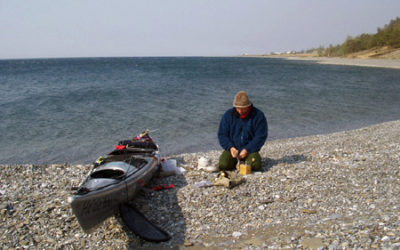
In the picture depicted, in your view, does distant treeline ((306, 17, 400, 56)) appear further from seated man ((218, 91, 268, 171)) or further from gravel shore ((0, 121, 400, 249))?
seated man ((218, 91, 268, 171))

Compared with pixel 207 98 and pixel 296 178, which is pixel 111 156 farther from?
pixel 207 98

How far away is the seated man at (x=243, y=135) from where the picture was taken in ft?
27.7

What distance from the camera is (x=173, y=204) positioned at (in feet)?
22.6

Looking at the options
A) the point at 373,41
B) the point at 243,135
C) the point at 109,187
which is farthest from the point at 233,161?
the point at 373,41

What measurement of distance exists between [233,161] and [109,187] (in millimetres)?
3737

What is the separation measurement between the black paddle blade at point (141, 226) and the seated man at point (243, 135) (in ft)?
10.3

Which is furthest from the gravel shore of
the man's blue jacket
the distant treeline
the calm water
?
the distant treeline

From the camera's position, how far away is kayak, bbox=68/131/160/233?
5324 millimetres

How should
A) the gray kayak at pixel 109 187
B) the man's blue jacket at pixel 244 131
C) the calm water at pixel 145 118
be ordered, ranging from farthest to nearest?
1. the calm water at pixel 145 118
2. the man's blue jacket at pixel 244 131
3. the gray kayak at pixel 109 187

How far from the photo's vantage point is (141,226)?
578cm

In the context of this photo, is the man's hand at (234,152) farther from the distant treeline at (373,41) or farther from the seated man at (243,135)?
the distant treeline at (373,41)

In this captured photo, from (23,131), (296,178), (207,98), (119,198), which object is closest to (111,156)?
(119,198)

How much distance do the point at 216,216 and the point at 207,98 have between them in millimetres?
23046

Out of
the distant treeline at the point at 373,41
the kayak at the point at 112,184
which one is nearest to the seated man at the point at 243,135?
the kayak at the point at 112,184
